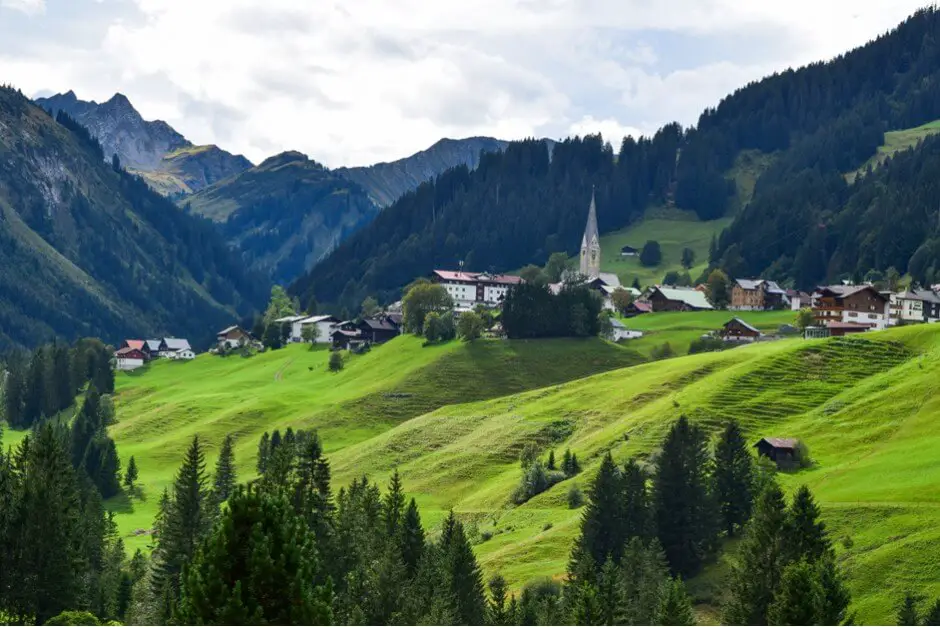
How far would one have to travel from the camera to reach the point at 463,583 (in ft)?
234

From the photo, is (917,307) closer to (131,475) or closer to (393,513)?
(131,475)

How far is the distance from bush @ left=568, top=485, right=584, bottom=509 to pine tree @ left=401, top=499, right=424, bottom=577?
27.7m

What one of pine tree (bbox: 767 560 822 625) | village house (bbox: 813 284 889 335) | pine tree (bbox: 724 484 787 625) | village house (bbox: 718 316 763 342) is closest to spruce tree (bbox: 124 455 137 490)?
village house (bbox: 718 316 763 342)

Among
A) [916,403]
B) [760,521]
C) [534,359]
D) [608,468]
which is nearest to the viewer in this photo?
[760,521]

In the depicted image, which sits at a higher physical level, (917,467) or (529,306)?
(529,306)

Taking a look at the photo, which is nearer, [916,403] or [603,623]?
[603,623]

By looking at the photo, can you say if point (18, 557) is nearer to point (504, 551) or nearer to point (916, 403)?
point (504, 551)

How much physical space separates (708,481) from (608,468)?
816 centimetres

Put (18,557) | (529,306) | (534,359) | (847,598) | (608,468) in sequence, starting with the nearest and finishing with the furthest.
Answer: (847,598) → (18,557) → (608,468) → (534,359) → (529,306)

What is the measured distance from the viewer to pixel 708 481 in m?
93.0

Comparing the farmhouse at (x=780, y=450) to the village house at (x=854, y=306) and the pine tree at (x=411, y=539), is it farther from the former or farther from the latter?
the village house at (x=854, y=306)

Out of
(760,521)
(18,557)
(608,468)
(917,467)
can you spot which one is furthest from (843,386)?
(18,557)

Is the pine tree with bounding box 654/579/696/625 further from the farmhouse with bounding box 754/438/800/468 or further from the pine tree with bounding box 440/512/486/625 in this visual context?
the farmhouse with bounding box 754/438/800/468

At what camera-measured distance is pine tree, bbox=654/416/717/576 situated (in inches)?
3492
